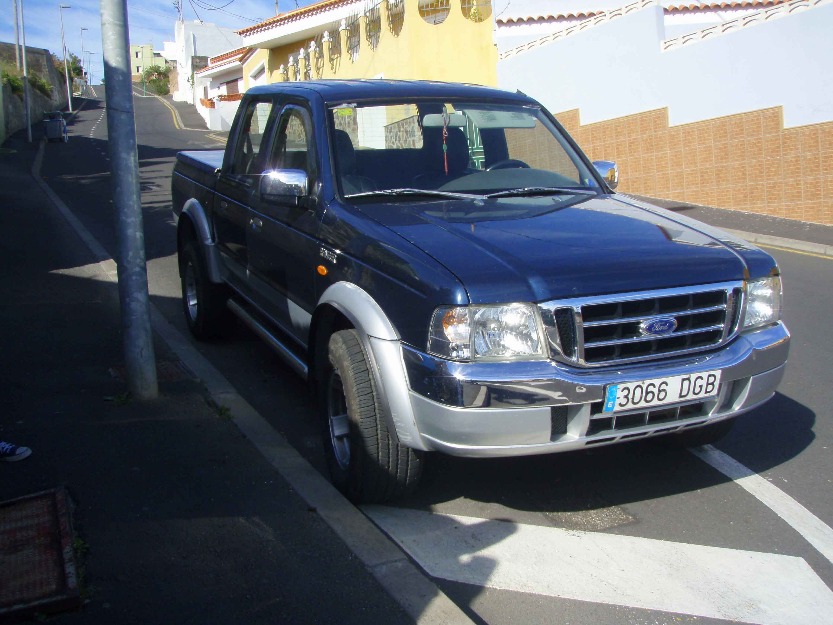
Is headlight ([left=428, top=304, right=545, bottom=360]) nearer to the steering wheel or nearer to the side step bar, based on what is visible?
A: the side step bar

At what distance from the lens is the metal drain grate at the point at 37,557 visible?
10.4 feet

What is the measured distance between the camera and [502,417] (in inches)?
138

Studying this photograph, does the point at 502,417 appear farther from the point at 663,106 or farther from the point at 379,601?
the point at 663,106

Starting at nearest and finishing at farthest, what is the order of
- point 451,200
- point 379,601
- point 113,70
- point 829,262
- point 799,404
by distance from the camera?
point 379,601
point 451,200
point 113,70
point 799,404
point 829,262

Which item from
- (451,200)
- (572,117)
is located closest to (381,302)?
(451,200)

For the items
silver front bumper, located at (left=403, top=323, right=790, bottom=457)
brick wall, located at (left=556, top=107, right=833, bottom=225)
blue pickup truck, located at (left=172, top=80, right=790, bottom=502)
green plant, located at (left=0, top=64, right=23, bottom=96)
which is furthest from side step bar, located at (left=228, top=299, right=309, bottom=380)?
green plant, located at (left=0, top=64, right=23, bottom=96)

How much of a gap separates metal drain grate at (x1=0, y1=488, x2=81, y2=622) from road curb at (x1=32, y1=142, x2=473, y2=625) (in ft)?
3.44

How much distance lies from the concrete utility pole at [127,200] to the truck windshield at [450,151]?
4.09 ft

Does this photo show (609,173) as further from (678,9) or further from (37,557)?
(678,9)

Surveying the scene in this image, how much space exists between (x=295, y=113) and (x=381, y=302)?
189 cm

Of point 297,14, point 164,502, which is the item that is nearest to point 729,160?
point 164,502

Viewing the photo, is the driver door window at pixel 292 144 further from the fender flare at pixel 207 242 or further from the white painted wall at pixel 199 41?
the white painted wall at pixel 199 41

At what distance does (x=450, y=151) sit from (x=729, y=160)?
11364mm

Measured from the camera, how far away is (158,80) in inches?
4090
